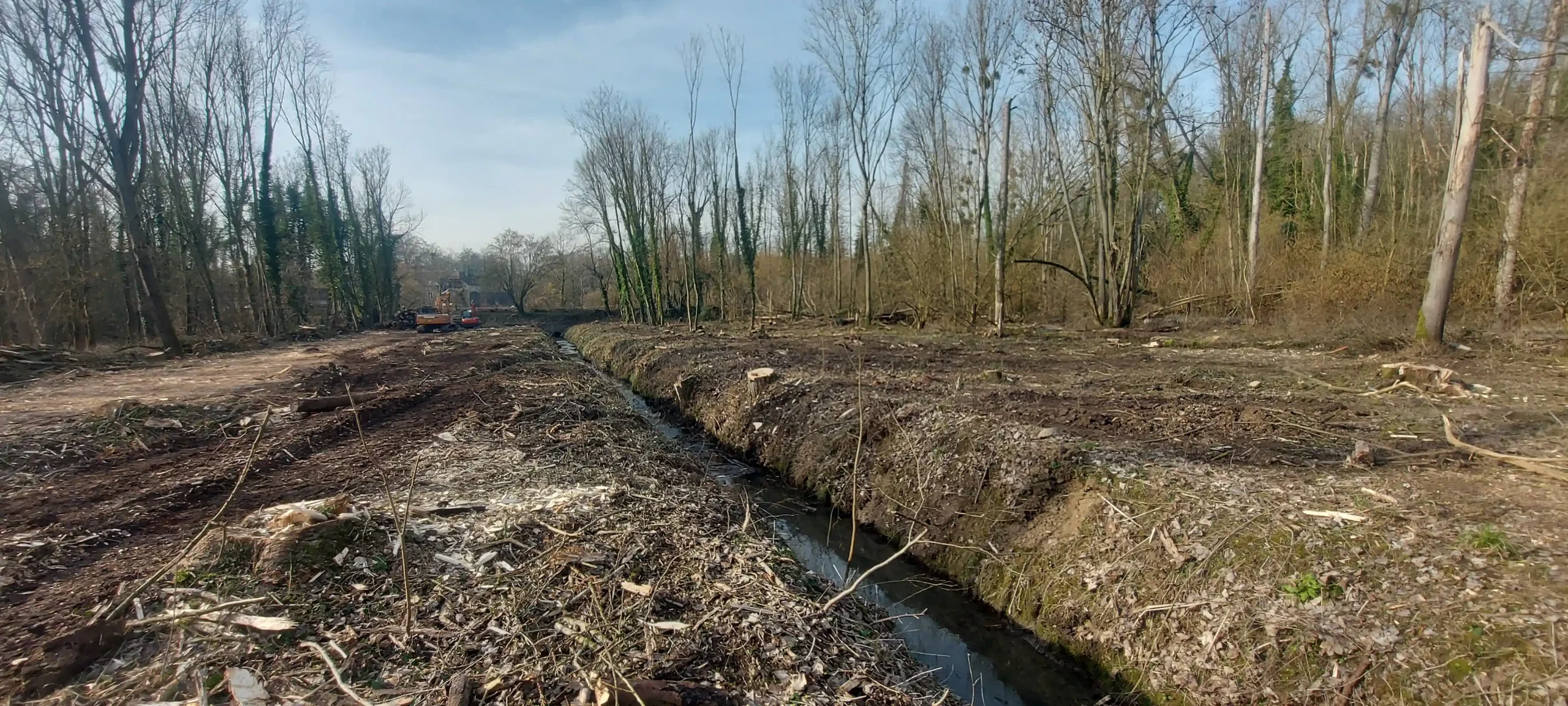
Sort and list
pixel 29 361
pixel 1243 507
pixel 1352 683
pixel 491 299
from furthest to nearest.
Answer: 1. pixel 491 299
2. pixel 29 361
3. pixel 1243 507
4. pixel 1352 683

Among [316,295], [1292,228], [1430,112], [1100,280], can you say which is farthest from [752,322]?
[316,295]

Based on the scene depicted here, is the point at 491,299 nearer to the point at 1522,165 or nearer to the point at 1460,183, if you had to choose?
the point at 1460,183

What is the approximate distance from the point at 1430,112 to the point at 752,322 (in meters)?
24.7

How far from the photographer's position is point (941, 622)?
5.79 m

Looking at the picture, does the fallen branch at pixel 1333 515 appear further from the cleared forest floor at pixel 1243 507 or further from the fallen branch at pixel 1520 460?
→ the fallen branch at pixel 1520 460

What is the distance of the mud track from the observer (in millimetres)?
4188

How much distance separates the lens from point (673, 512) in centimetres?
620

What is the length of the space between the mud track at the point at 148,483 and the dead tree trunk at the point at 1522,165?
52.1 ft

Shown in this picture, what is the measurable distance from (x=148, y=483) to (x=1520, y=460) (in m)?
12.0

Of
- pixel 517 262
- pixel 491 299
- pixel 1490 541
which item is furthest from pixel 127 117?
pixel 491 299

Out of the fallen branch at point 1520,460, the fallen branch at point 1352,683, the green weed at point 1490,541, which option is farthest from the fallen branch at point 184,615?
the fallen branch at point 1520,460

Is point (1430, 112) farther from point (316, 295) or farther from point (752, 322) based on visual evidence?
point (316, 295)

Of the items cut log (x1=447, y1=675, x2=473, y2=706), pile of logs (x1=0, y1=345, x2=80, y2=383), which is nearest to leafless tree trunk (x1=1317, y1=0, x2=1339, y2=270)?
cut log (x1=447, y1=675, x2=473, y2=706)

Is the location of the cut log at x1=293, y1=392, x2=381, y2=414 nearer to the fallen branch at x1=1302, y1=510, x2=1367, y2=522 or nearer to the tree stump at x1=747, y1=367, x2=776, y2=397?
the tree stump at x1=747, y1=367, x2=776, y2=397
